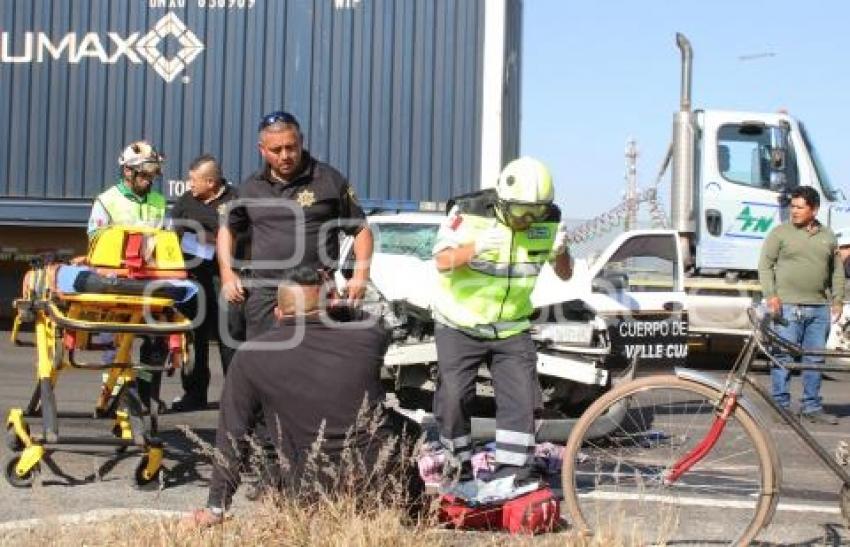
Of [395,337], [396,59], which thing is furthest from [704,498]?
[396,59]

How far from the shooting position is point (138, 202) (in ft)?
25.0

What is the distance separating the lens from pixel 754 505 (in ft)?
16.9

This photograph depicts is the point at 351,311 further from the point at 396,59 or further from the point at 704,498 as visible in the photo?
the point at 396,59

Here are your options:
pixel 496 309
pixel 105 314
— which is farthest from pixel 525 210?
pixel 105 314

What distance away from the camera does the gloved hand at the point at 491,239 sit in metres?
5.91

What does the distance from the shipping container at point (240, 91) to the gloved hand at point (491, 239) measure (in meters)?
8.12

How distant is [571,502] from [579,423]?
12.5 inches

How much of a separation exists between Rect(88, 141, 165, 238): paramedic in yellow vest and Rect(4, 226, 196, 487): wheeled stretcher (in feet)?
2.93

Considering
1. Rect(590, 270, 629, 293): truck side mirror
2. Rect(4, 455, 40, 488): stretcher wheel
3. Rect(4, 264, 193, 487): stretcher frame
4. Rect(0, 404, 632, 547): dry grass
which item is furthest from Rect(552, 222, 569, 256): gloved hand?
Rect(590, 270, 629, 293): truck side mirror

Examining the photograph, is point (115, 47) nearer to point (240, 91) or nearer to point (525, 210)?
point (240, 91)

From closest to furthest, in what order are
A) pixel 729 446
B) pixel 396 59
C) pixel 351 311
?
1. pixel 729 446
2. pixel 351 311
3. pixel 396 59

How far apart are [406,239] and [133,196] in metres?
3.38

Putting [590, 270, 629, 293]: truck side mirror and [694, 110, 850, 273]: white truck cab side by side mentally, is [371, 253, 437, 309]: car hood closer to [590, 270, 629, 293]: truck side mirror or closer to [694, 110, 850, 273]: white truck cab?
[590, 270, 629, 293]: truck side mirror

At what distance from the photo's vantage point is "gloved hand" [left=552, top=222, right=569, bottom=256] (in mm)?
5934
